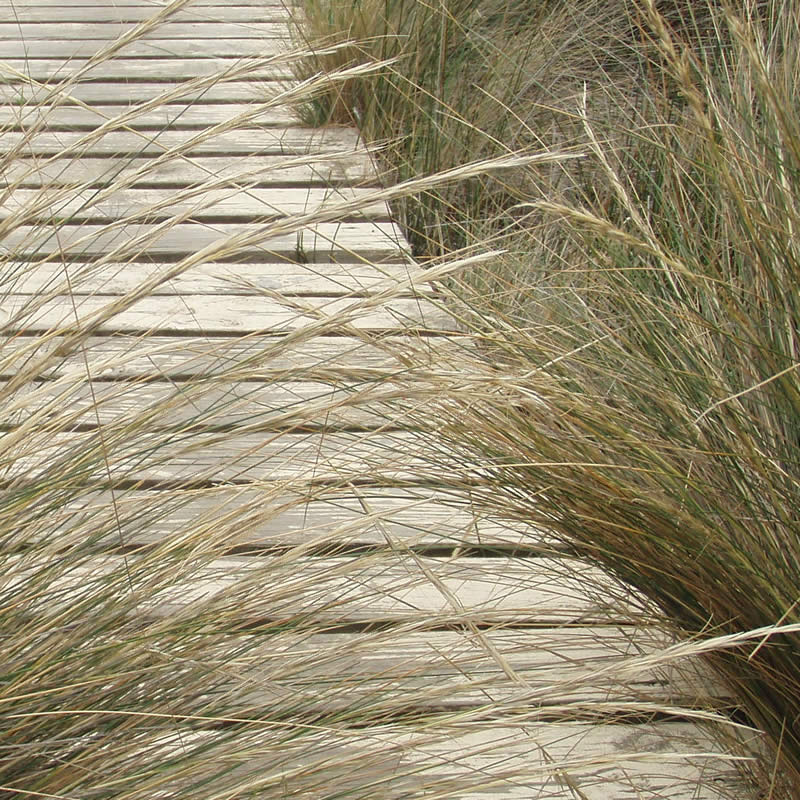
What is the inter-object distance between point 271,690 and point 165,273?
1.33ft

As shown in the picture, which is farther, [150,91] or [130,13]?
[130,13]

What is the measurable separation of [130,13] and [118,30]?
0.28 meters

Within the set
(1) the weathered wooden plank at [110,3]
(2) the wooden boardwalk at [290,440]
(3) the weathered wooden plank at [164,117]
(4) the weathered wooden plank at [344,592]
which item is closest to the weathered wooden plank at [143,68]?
(2) the wooden boardwalk at [290,440]

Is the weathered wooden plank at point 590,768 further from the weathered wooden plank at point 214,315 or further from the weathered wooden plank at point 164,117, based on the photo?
the weathered wooden plank at point 164,117

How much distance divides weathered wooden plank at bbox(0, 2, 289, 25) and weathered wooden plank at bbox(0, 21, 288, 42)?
0.02 meters

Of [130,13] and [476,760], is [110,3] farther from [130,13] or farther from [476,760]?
[476,760]

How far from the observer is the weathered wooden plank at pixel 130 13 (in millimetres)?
3561

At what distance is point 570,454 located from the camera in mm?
1054

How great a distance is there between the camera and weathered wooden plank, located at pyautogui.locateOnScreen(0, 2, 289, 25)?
356cm

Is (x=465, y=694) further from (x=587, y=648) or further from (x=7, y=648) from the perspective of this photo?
(x=7, y=648)

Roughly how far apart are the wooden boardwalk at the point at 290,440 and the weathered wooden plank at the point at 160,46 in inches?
1.2

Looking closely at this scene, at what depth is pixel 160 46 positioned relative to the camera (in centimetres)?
335

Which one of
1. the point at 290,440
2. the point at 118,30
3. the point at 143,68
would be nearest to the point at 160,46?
the point at 143,68

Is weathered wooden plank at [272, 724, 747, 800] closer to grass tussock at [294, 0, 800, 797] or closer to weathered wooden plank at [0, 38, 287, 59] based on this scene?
grass tussock at [294, 0, 800, 797]
